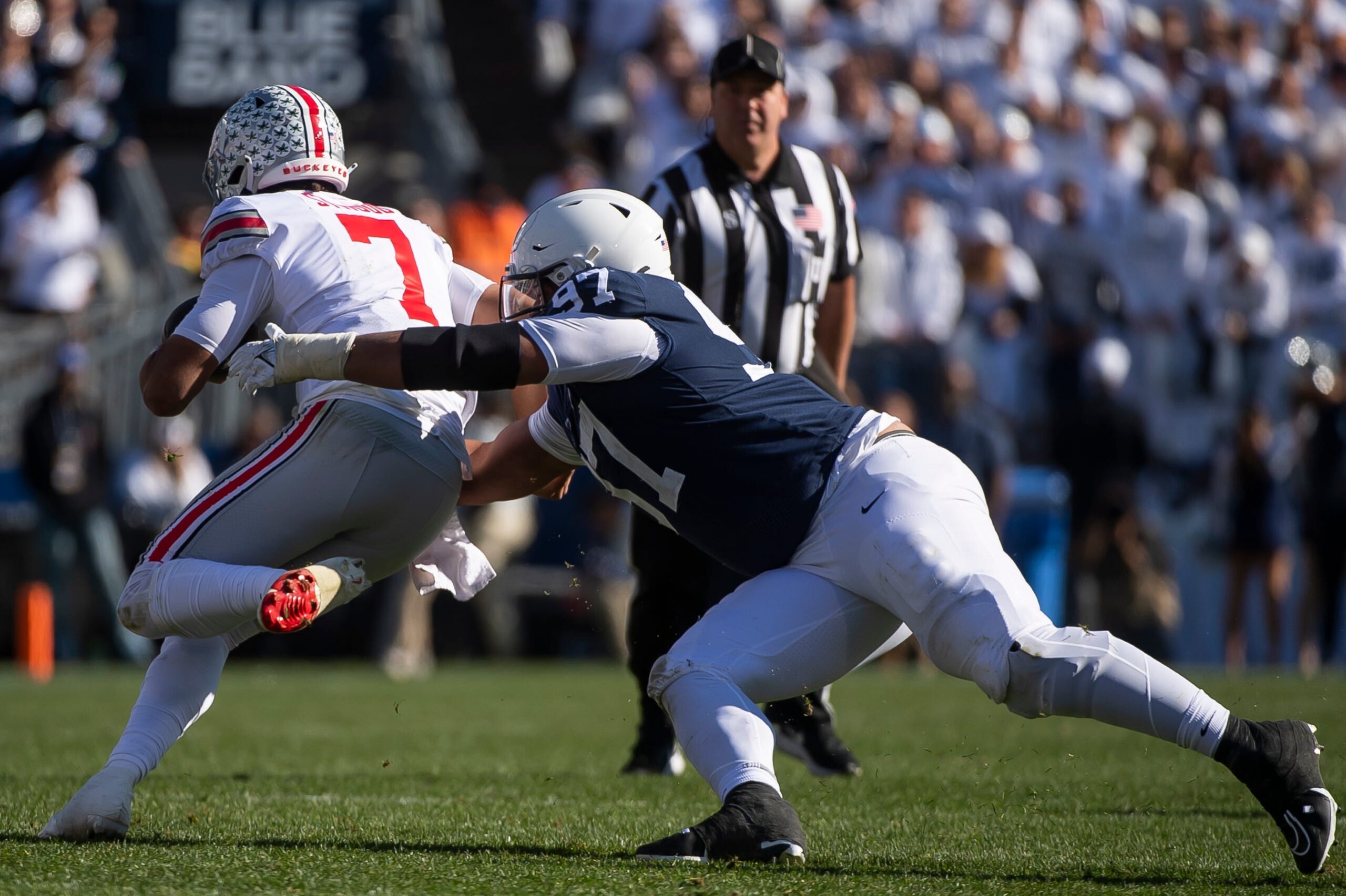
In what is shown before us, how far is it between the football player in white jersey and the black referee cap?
1.58 meters

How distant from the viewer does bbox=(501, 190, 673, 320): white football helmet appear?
337 centimetres

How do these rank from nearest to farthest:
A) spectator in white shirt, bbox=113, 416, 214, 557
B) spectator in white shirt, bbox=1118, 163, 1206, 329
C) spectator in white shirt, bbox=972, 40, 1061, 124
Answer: spectator in white shirt, bbox=113, 416, 214, 557
spectator in white shirt, bbox=1118, 163, 1206, 329
spectator in white shirt, bbox=972, 40, 1061, 124

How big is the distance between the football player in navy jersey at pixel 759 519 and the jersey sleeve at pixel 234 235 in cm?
33

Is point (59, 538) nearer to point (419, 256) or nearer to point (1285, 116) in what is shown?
point (419, 256)

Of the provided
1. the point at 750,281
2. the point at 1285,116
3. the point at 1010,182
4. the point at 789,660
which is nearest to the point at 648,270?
the point at 789,660

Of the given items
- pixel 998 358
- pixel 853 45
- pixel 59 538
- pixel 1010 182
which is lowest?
pixel 59 538

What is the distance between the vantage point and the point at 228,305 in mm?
3383

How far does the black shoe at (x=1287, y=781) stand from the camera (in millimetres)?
2941

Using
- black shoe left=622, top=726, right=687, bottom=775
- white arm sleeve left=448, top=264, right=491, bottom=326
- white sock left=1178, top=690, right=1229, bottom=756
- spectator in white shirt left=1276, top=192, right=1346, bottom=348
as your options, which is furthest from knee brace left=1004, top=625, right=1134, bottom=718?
spectator in white shirt left=1276, top=192, right=1346, bottom=348

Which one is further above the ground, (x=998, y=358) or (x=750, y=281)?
(x=750, y=281)

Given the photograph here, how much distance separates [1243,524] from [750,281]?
6119 mm

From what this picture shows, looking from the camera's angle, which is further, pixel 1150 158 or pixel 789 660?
pixel 1150 158

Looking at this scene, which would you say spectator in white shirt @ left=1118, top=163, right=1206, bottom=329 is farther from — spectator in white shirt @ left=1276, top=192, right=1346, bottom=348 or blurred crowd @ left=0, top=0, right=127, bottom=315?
blurred crowd @ left=0, top=0, right=127, bottom=315

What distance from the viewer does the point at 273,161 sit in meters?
3.62
